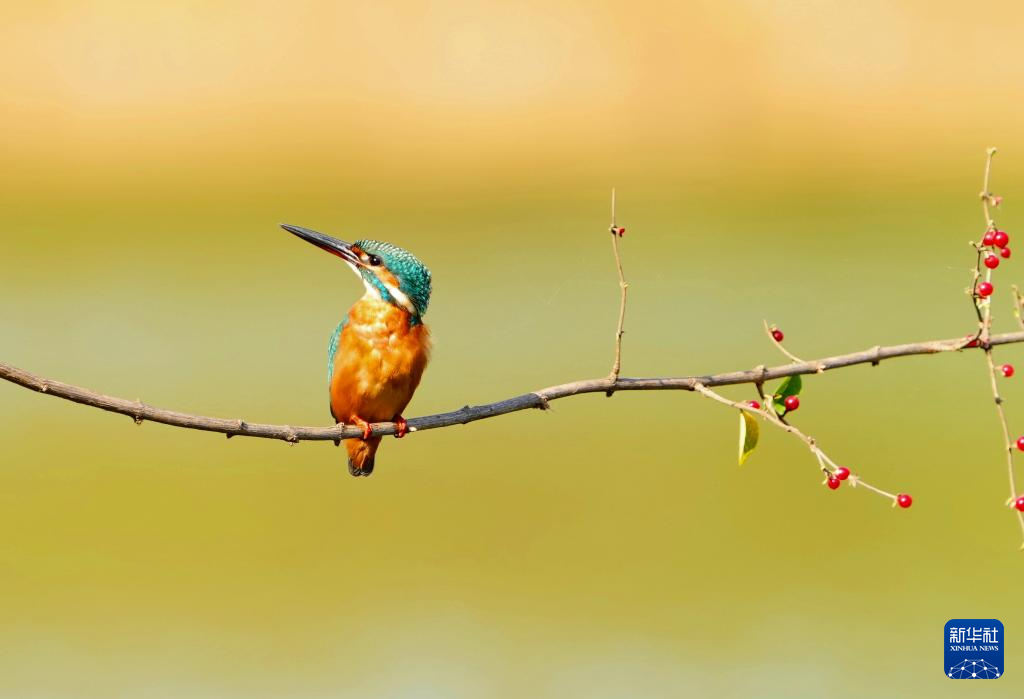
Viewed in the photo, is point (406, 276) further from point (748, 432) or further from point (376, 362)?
point (748, 432)

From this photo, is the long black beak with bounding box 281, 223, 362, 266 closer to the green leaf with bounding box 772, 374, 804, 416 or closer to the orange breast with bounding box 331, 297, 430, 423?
the orange breast with bounding box 331, 297, 430, 423

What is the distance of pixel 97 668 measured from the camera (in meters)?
5.30

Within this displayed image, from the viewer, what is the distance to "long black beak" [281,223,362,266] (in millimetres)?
3143

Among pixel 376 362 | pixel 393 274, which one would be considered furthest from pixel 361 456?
pixel 393 274

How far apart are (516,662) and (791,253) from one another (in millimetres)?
4856

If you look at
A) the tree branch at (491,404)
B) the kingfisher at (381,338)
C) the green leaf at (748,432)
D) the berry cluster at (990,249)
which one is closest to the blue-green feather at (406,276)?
the kingfisher at (381,338)

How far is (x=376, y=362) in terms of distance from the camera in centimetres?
332

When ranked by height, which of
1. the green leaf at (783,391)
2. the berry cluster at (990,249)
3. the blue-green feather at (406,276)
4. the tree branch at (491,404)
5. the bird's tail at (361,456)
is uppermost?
the blue-green feather at (406,276)

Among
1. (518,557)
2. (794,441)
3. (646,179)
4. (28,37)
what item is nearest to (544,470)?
(518,557)

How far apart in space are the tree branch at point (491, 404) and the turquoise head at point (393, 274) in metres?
0.88

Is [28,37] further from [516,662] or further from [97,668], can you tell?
[516,662]

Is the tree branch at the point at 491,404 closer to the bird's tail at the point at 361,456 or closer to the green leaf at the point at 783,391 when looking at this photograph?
the green leaf at the point at 783,391

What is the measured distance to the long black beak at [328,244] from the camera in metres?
3.14

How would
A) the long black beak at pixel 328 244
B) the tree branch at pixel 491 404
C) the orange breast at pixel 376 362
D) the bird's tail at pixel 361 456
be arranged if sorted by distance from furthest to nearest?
the bird's tail at pixel 361 456
the orange breast at pixel 376 362
the long black beak at pixel 328 244
the tree branch at pixel 491 404
